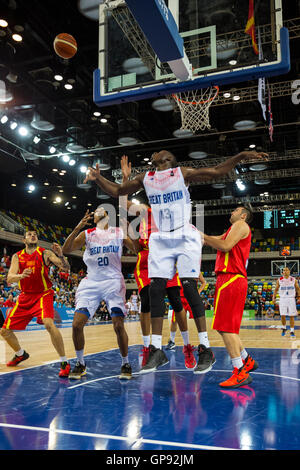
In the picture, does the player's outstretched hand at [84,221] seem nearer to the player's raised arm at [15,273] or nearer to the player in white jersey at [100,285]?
the player in white jersey at [100,285]

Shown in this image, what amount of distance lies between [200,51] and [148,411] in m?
4.55

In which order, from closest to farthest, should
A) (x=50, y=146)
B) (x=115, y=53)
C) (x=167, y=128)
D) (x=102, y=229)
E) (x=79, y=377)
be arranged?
(x=79, y=377) < (x=102, y=229) < (x=115, y=53) < (x=167, y=128) < (x=50, y=146)

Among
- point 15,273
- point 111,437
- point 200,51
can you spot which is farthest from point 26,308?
point 200,51

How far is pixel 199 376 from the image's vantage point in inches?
199

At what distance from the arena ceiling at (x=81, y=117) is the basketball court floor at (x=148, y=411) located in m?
5.31

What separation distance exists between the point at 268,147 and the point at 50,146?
10.4m

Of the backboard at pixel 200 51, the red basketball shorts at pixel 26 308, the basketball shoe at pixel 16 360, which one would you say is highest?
the backboard at pixel 200 51

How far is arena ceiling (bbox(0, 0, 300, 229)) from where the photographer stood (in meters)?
10.4

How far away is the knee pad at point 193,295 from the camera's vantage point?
3969 mm

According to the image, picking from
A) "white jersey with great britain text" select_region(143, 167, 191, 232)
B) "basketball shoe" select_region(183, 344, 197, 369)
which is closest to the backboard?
"white jersey with great britain text" select_region(143, 167, 191, 232)

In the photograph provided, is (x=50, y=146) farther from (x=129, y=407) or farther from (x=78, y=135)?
(x=129, y=407)

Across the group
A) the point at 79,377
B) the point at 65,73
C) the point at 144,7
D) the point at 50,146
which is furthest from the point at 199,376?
the point at 50,146

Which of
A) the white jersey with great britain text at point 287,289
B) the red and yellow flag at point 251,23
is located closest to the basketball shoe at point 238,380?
the red and yellow flag at point 251,23

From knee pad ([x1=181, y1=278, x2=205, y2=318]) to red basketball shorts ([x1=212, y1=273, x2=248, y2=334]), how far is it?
41 cm
